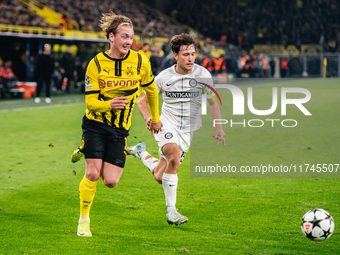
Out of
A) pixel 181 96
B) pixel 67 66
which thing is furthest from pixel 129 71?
pixel 67 66

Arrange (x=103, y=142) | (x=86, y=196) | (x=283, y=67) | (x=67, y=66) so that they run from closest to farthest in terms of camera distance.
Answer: (x=86, y=196) < (x=103, y=142) < (x=67, y=66) < (x=283, y=67)

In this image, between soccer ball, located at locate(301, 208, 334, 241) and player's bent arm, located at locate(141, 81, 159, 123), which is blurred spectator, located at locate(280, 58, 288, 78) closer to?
player's bent arm, located at locate(141, 81, 159, 123)

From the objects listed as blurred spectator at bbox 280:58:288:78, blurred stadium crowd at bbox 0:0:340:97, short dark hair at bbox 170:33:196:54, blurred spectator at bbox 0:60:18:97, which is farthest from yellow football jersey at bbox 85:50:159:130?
blurred spectator at bbox 280:58:288:78

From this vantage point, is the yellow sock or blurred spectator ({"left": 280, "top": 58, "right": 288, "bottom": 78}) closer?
the yellow sock

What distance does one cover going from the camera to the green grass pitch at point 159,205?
16.2 feet

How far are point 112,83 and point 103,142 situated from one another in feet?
1.80

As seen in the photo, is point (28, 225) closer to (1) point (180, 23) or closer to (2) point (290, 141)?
(2) point (290, 141)

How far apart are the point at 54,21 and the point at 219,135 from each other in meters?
29.0

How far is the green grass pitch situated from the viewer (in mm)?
4945

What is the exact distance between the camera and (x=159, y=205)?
6.49 metres

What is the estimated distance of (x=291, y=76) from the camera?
42.9 m

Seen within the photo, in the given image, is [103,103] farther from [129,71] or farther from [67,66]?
[67,66]

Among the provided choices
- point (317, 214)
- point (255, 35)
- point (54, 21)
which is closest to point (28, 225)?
point (317, 214)

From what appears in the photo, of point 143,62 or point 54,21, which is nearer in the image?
point 143,62
